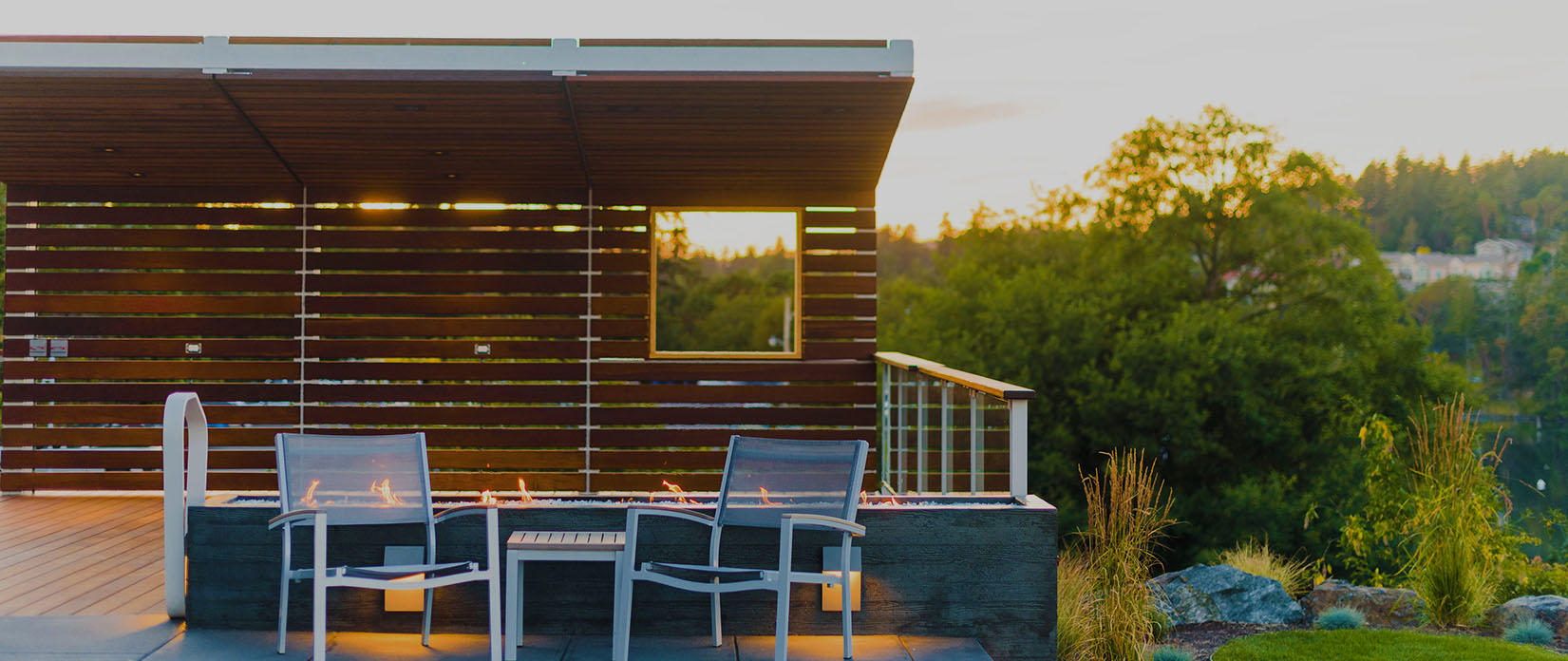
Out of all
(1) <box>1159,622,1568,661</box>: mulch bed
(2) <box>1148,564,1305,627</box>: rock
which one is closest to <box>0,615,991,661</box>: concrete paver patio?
(1) <box>1159,622,1568,661</box>: mulch bed

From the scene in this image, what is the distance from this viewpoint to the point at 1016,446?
4531mm

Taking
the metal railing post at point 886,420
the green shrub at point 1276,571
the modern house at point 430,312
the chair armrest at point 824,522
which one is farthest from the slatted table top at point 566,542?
the green shrub at point 1276,571

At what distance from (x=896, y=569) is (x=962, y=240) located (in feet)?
70.1

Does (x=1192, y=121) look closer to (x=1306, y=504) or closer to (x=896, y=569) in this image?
(x=1306, y=504)

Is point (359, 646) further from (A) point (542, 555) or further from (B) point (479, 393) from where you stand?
(B) point (479, 393)

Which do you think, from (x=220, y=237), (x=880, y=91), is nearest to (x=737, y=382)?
(x=880, y=91)

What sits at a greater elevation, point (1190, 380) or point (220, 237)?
point (220, 237)

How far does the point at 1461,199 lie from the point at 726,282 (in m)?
21.2

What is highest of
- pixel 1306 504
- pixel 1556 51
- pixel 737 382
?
pixel 1556 51

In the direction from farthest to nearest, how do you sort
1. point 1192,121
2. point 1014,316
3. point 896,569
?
point 1192,121 → point 1014,316 → point 896,569

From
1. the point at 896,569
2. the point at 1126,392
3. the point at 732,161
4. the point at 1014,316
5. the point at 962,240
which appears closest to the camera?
the point at 896,569

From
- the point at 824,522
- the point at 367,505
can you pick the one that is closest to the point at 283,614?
the point at 367,505

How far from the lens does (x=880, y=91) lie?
19.3 feet

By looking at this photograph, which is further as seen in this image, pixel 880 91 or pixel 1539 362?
pixel 1539 362
